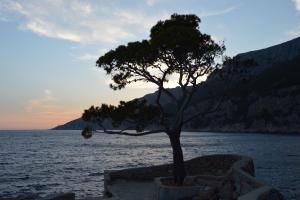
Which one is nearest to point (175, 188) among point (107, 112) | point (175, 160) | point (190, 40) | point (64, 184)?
point (175, 160)

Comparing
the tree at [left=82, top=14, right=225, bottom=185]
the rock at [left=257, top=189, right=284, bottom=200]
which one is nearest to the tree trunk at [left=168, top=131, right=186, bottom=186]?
the tree at [left=82, top=14, right=225, bottom=185]

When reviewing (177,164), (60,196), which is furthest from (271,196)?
(60,196)

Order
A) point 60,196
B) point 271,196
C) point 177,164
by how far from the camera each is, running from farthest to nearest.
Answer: point 60,196, point 177,164, point 271,196

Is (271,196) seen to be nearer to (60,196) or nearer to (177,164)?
(177,164)

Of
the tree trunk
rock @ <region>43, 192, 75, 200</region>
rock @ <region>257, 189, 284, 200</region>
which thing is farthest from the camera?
rock @ <region>43, 192, 75, 200</region>

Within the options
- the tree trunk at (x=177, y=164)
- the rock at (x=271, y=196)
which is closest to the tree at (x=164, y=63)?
the tree trunk at (x=177, y=164)

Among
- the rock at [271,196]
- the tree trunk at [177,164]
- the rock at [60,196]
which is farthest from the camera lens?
the rock at [60,196]

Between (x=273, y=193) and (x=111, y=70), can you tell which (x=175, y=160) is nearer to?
(x=111, y=70)

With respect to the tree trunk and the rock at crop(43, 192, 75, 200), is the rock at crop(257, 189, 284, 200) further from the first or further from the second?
the rock at crop(43, 192, 75, 200)

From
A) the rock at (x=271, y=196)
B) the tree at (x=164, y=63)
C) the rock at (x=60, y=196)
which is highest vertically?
the tree at (x=164, y=63)

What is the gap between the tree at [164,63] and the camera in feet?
81.6

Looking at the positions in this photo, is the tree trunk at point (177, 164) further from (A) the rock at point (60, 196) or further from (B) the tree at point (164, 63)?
(A) the rock at point (60, 196)

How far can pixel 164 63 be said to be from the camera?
26.3 metres

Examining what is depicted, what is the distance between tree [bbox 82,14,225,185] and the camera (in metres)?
24.9
